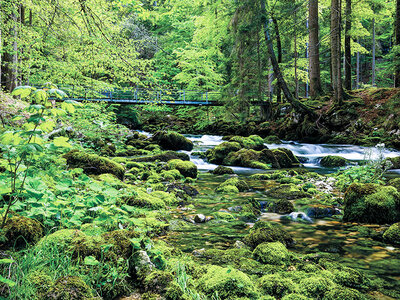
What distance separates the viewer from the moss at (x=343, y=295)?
2170 millimetres

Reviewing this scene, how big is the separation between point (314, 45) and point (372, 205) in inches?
572

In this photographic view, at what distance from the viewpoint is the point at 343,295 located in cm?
218

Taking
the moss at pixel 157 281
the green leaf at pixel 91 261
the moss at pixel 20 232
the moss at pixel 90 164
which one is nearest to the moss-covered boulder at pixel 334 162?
the moss at pixel 90 164

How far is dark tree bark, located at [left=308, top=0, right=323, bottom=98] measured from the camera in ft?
53.3

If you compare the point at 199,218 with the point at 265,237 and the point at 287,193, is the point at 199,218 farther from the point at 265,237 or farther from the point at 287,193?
the point at 287,193

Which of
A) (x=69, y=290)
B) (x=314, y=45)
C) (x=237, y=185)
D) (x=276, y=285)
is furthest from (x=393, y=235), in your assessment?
(x=314, y=45)

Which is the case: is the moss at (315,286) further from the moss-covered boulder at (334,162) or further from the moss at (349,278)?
the moss-covered boulder at (334,162)

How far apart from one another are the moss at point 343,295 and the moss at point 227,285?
2.03 ft

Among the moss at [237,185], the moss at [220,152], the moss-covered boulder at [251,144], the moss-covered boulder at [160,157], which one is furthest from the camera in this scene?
the moss-covered boulder at [251,144]

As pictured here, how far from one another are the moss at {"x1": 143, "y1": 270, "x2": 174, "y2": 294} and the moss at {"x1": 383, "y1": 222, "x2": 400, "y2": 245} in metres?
2.95

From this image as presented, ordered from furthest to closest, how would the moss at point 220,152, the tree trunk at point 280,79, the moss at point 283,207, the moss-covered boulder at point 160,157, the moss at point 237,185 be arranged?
the tree trunk at point 280,79
the moss at point 220,152
the moss-covered boulder at point 160,157
the moss at point 237,185
the moss at point 283,207

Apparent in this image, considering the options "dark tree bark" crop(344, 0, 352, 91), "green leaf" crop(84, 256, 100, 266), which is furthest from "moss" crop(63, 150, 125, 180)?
"dark tree bark" crop(344, 0, 352, 91)

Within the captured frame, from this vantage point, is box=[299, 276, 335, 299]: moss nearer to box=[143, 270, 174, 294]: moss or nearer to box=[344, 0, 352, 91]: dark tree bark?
box=[143, 270, 174, 294]: moss

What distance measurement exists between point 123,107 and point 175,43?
30.3 feet
